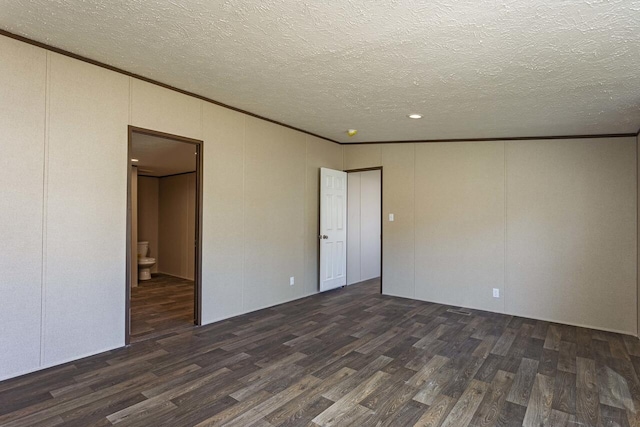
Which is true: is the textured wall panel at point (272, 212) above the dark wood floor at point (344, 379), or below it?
above

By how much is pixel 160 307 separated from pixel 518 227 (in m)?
5.04

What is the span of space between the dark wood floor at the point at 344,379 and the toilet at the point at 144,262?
141 inches

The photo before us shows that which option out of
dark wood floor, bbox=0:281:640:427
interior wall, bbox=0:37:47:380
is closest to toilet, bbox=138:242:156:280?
dark wood floor, bbox=0:281:640:427

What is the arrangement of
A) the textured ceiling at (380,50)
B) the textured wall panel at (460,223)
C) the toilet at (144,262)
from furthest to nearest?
the toilet at (144,262) < the textured wall panel at (460,223) < the textured ceiling at (380,50)

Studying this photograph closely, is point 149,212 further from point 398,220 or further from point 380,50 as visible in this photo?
point 380,50

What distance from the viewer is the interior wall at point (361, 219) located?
21.3ft

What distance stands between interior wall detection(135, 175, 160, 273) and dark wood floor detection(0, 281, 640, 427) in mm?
4589

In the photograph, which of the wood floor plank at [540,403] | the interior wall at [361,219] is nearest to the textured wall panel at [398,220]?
the interior wall at [361,219]

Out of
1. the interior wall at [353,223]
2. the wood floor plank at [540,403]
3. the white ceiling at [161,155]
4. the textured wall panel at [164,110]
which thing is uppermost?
the textured wall panel at [164,110]

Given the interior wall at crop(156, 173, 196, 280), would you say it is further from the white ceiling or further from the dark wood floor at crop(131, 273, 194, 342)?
the dark wood floor at crop(131, 273, 194, 342)

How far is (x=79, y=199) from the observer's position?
299cm

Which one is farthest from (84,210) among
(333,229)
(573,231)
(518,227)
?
(573,231)

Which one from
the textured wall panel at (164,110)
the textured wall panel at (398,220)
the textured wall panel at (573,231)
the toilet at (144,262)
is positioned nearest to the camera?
the textured wall panel at (164,110)

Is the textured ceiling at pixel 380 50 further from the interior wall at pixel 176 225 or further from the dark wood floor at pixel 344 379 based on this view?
the interior wall at pixel 176 225
